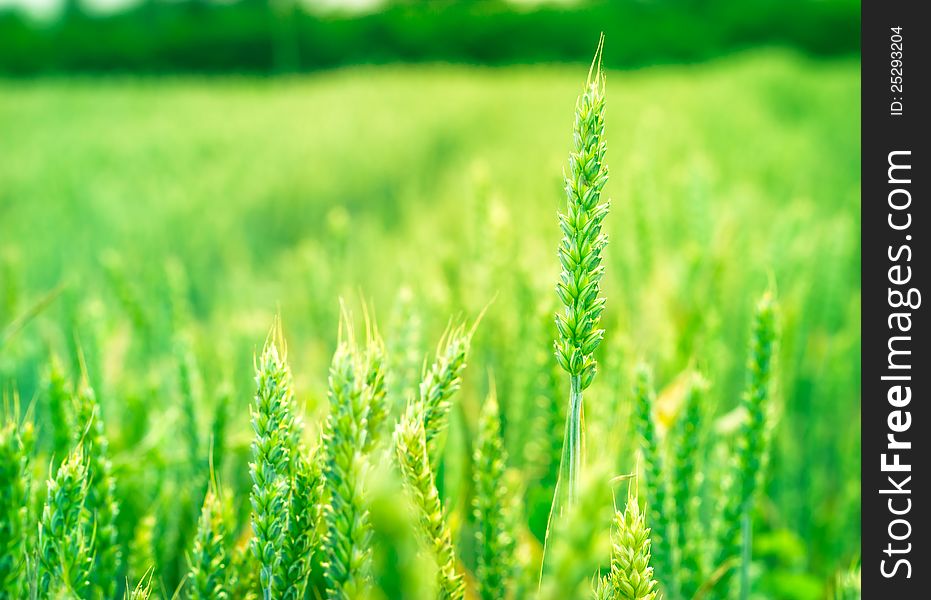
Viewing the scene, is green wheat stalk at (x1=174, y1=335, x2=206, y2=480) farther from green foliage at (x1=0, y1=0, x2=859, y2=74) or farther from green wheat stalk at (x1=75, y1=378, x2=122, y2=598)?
green foliage at (x1=0, y1=0, x2=859, y2=74)

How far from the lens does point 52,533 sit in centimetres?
29

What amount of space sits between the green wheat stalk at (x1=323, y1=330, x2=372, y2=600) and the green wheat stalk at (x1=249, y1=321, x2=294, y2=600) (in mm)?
27

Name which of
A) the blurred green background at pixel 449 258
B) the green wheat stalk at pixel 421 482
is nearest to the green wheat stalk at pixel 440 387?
the green wheat stalk at pixel 421 482

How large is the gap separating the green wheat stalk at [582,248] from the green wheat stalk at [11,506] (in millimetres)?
237

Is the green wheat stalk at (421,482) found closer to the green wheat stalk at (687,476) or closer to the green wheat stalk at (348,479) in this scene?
the green wheat stalk at (348,479)

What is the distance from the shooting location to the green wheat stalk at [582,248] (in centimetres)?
27

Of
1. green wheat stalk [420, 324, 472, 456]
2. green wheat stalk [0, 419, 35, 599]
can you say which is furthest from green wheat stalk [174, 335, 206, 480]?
green wheat stalk [420, 324, 472, 456]

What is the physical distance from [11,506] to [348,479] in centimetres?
17

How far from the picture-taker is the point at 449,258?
2.71 ft

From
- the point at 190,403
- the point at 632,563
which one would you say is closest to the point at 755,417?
the point at 632,563

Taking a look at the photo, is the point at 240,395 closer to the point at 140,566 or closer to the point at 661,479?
the point at 140,566

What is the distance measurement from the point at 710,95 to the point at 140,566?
4.95 metres

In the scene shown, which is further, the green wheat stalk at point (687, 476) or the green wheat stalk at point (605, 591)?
the green wheat stalk at point (687, 476)

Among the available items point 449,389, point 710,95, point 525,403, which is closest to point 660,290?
point 525,403
